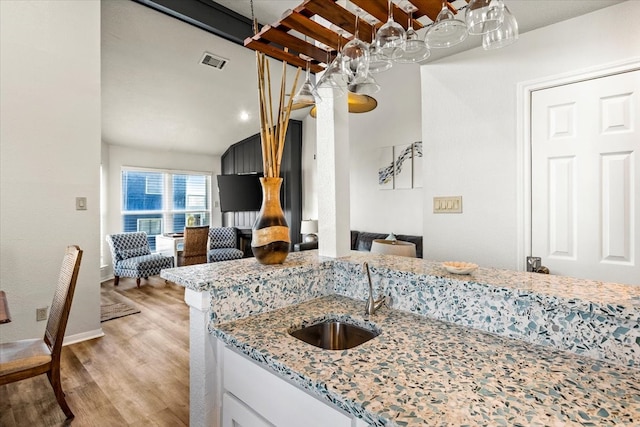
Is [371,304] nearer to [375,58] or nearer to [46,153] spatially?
[375,58]

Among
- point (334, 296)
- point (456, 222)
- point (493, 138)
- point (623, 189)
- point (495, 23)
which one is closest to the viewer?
point (495, 23)

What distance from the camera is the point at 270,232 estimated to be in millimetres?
1388

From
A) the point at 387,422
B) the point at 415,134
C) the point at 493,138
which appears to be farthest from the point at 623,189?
the point at 415,134

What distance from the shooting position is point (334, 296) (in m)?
1.49

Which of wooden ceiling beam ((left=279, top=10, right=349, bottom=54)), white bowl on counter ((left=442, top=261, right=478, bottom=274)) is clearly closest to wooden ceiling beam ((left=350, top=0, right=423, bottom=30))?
wooden ceiling beam ((left=279, top=10, right=349, bottom=54))

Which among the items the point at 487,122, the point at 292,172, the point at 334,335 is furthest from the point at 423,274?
the point at 292,172

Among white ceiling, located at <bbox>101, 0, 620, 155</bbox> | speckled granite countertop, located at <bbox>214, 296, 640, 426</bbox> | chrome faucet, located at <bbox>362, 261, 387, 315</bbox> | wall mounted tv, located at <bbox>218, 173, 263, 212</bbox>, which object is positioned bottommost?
speckled granite countertop, located at <bbox>214, 296, 640, 426</bbox>

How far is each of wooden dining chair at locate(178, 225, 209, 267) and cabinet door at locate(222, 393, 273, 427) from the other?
4041mm

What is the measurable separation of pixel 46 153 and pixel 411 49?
301 cm

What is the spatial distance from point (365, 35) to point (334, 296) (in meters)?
1.07

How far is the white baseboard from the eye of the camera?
2822 millimetres

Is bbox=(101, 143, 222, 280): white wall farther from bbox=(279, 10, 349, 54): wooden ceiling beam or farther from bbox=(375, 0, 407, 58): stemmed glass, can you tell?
bbox=(375, 0, 407, 58): stemmed glass

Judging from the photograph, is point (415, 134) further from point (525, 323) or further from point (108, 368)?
point (108, 368)

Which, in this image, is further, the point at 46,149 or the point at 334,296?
the point at 46,149
